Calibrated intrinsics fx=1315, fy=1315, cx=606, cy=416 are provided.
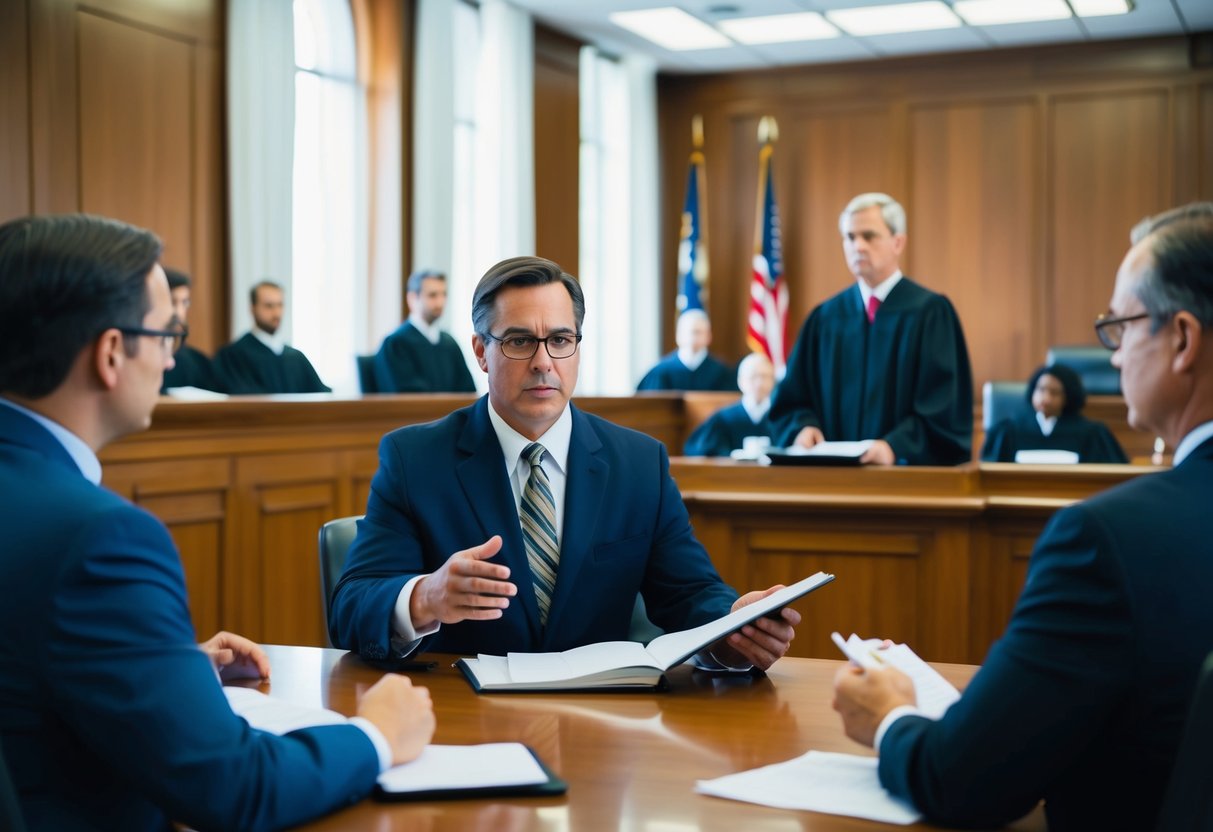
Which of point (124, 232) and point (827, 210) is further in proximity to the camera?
point (827, 210)

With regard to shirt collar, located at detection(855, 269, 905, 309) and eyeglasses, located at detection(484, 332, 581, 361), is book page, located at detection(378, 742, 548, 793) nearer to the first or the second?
eyeglasses, located at detection(484, 332, 581, 361)

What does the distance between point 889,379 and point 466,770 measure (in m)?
3.96

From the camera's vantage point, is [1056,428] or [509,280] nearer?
[509,280]

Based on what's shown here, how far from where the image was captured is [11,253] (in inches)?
53.1

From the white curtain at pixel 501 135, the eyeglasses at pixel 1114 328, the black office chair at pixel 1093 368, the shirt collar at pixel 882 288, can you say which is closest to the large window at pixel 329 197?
the white curtain at pixel 501 135

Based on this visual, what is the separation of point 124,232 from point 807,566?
133 inches

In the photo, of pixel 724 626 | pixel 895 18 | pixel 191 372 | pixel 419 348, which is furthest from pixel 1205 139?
pixel 724 626

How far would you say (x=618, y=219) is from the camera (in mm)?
12742

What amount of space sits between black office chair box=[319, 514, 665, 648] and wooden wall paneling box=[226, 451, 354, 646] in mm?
2363

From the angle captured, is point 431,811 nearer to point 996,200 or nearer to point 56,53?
point 56,53

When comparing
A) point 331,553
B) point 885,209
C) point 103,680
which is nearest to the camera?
point 103,680

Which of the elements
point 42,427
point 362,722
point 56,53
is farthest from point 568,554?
point 56,53

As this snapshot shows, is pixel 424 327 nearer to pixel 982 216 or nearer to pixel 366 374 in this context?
pixel 366 374

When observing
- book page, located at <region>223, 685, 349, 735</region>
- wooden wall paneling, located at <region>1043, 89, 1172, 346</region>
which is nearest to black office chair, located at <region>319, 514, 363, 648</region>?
book page, located at <region>223, 685, 349, 735</region>
